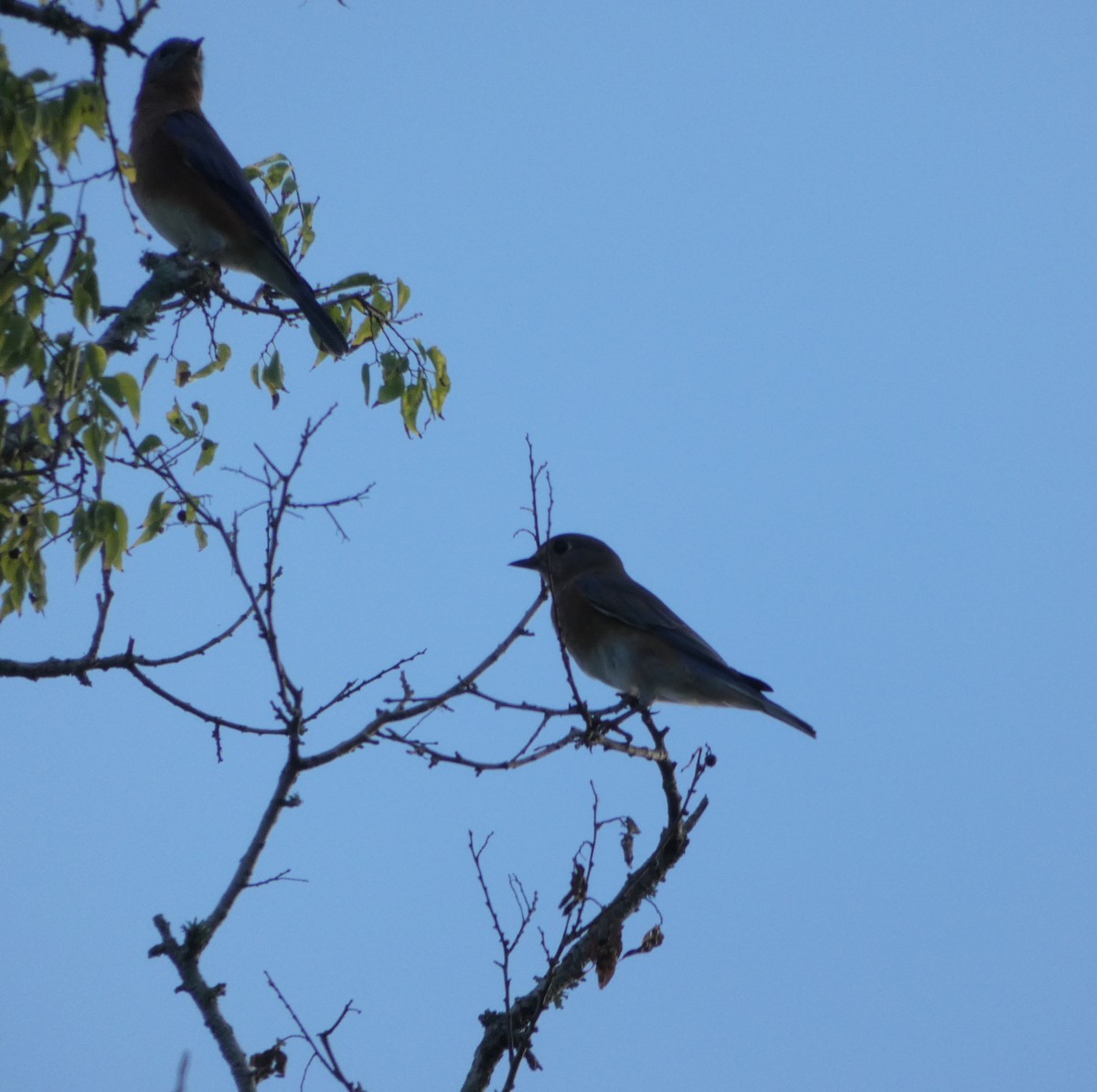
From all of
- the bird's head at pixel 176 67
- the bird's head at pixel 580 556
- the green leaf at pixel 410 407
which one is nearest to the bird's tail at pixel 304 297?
the green leaf at pixel 410 407

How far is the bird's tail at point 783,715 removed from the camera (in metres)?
6.13

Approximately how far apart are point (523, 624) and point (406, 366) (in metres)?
1.55

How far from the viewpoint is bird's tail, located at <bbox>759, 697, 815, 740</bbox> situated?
613 centimetres

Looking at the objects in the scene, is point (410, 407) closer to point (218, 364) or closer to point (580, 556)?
point (218, 364)

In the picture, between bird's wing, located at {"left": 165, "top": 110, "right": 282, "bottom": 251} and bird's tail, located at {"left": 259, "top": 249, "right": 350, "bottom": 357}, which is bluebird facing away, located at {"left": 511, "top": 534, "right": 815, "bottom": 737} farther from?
bird's wing, located at {"left": 165, "top": 110, "right": 282, "bottom": 251}

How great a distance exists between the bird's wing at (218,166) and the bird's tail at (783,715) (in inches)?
125

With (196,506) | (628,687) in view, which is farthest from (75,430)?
(628,687)

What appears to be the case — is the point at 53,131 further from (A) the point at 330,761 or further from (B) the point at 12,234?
(A) the point at 330,761

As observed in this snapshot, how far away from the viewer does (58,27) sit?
3.41 metres

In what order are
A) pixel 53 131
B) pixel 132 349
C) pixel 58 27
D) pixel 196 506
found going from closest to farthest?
pixel 53 131, pixel 58 27, pixel 196 506, pixel 132 349

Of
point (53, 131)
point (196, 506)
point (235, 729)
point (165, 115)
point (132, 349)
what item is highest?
point (165, 115)

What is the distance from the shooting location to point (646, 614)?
6.89 metres

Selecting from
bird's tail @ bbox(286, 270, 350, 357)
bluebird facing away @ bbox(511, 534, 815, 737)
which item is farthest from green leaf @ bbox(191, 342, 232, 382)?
bluebird facing away @ bbox(511, 534, 815, 737)

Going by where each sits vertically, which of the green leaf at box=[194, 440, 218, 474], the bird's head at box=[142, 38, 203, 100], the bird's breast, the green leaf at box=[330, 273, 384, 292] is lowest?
the green leaf at box=[194, 440, 218, 474]
